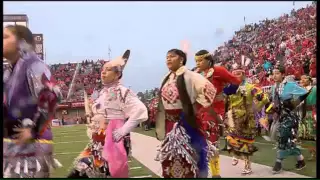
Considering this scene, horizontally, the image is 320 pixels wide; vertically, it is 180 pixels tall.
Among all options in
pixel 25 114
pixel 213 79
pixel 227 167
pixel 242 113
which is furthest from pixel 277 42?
pixel 25 114

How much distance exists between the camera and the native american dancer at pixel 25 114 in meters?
4.23

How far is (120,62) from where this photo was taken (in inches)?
211

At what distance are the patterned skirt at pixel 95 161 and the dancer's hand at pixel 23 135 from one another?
1080mm

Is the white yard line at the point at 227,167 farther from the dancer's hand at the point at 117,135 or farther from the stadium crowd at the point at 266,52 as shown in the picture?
the stadium crowd at the point at 266,52

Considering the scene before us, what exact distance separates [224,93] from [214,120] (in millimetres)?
907

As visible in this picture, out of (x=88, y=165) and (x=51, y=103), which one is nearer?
(x=51, y=103)

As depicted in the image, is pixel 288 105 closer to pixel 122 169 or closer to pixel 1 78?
pixel 122 169

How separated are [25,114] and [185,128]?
159 cm

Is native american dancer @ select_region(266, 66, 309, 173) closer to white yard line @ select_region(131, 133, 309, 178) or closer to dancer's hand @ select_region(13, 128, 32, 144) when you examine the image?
white yard line @ select_region(131, 133, 309, 178)

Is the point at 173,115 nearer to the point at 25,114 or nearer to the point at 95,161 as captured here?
the point at 95,161

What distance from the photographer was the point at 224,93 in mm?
6695

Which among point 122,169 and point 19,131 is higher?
point 19,131

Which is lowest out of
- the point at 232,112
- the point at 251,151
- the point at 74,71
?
the point at 251,151

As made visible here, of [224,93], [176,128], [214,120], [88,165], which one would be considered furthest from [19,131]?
[224,93]
